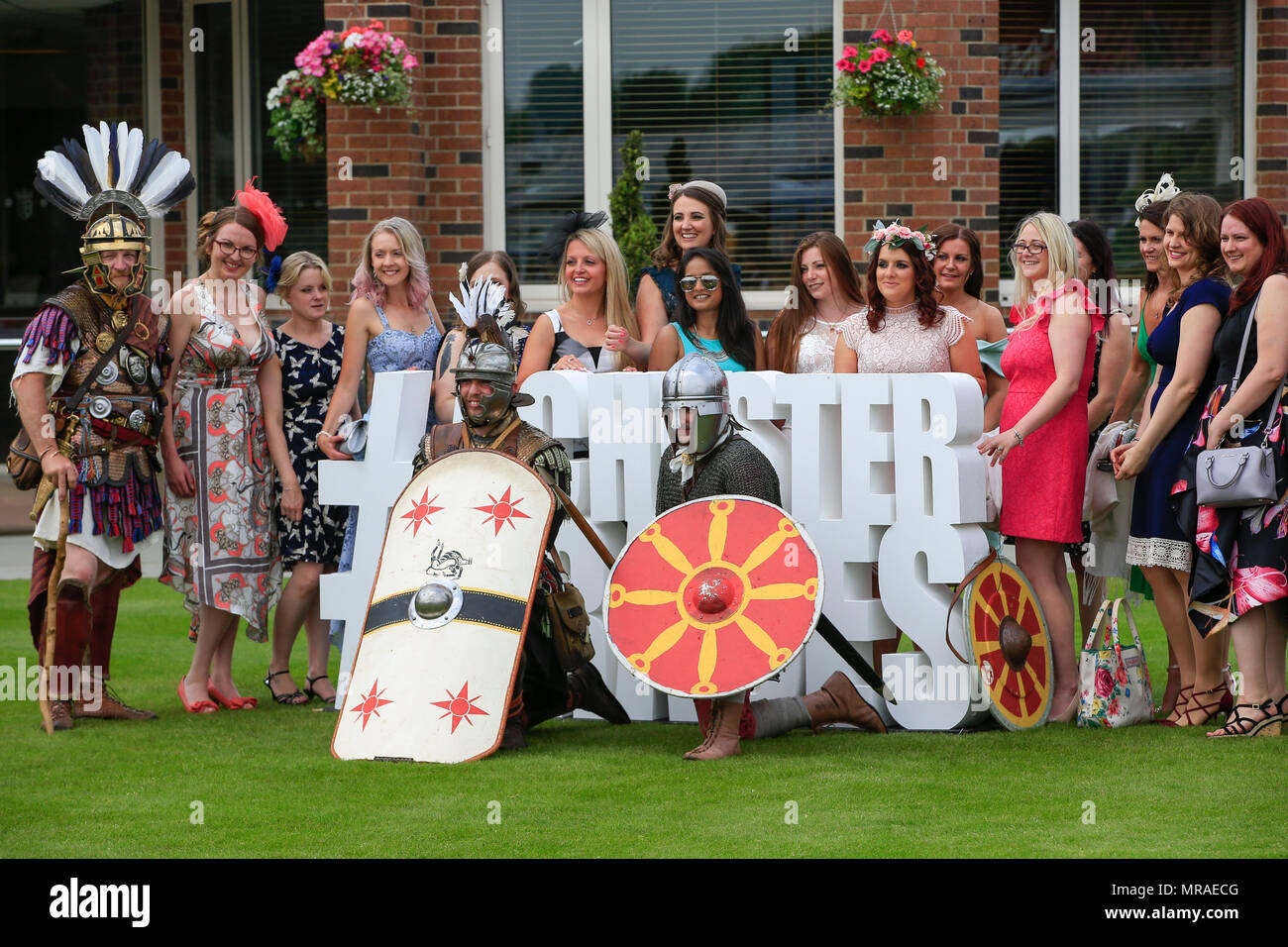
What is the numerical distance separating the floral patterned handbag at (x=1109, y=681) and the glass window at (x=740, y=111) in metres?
5.04

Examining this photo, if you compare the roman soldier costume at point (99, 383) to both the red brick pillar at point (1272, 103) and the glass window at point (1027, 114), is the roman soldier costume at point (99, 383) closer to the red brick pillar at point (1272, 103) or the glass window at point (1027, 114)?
the glass window at point (1027, 114)

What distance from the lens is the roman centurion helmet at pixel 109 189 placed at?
640 centimetres

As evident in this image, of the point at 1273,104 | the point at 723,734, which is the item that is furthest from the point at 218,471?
the point at 1273,104

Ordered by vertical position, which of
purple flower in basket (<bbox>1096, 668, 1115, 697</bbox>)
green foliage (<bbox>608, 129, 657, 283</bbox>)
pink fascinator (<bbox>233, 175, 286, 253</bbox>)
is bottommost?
purple flower in basket (<bbox>1096, 668, 1115, 697</bbox>)

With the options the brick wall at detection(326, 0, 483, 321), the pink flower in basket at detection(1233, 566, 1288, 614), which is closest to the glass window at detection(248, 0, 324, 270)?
the brick wall at detection(326, 0, 483, 321)

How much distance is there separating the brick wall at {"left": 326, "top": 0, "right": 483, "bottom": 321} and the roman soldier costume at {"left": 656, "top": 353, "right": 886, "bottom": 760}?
16.1ft

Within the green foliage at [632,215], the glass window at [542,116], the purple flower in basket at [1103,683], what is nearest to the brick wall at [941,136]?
the green foliage at [632,215]

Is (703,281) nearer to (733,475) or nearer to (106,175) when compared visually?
(733,475)

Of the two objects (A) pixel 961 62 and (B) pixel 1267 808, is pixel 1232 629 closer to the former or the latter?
(B) pixel 1267 808

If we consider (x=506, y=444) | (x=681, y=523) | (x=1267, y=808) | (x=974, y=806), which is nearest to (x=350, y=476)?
(x=506, y=444)

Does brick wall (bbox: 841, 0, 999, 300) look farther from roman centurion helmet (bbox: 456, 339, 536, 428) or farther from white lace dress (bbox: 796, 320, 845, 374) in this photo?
roman centurion helmet (bbox: 456, 339, 536, 428)

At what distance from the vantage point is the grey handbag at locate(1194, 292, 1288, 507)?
5.77 meters

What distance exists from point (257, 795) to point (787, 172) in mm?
6672

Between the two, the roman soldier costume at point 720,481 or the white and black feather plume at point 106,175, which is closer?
the roman soldier costume at point 720,481
